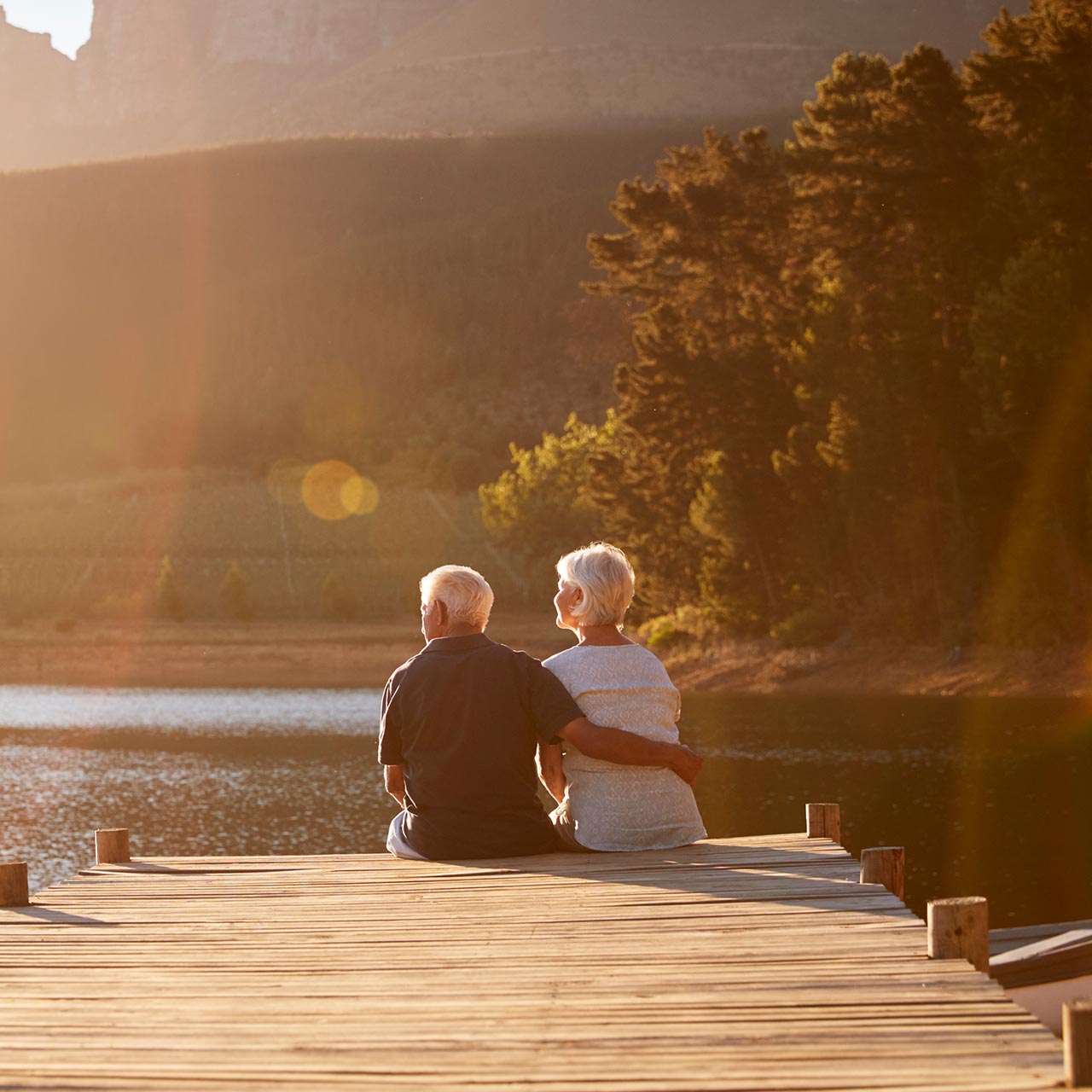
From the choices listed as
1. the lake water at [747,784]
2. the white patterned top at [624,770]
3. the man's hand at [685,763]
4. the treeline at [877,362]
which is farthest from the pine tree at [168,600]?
the man's hand at [685,763]

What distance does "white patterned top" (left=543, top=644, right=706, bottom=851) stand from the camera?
6598 mm

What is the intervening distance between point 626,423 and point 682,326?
2.64 m

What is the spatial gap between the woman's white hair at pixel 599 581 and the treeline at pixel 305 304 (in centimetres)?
8639

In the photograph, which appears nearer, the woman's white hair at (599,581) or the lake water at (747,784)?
the woman's white hair at (599,581)

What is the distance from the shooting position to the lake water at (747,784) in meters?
16.3

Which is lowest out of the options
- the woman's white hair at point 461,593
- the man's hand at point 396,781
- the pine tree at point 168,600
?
the man's hand at point 396,781

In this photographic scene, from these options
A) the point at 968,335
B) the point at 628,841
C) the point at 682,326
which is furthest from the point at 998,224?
the point at 628,841

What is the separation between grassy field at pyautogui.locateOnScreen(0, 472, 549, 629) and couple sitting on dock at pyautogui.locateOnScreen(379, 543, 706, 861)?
5840 centimetres

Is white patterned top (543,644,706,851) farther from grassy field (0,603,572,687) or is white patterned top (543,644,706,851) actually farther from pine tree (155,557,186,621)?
pine tree (155,557,186,621)

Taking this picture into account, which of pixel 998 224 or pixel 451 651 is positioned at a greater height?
pixel 998 224

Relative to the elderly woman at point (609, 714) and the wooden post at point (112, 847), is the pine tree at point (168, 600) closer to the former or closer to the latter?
the wooden post at point (112, 847)

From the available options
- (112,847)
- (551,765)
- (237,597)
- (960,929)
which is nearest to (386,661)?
(237,597)

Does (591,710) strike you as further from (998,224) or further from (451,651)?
(998,224)

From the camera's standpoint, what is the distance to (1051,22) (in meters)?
31.1
